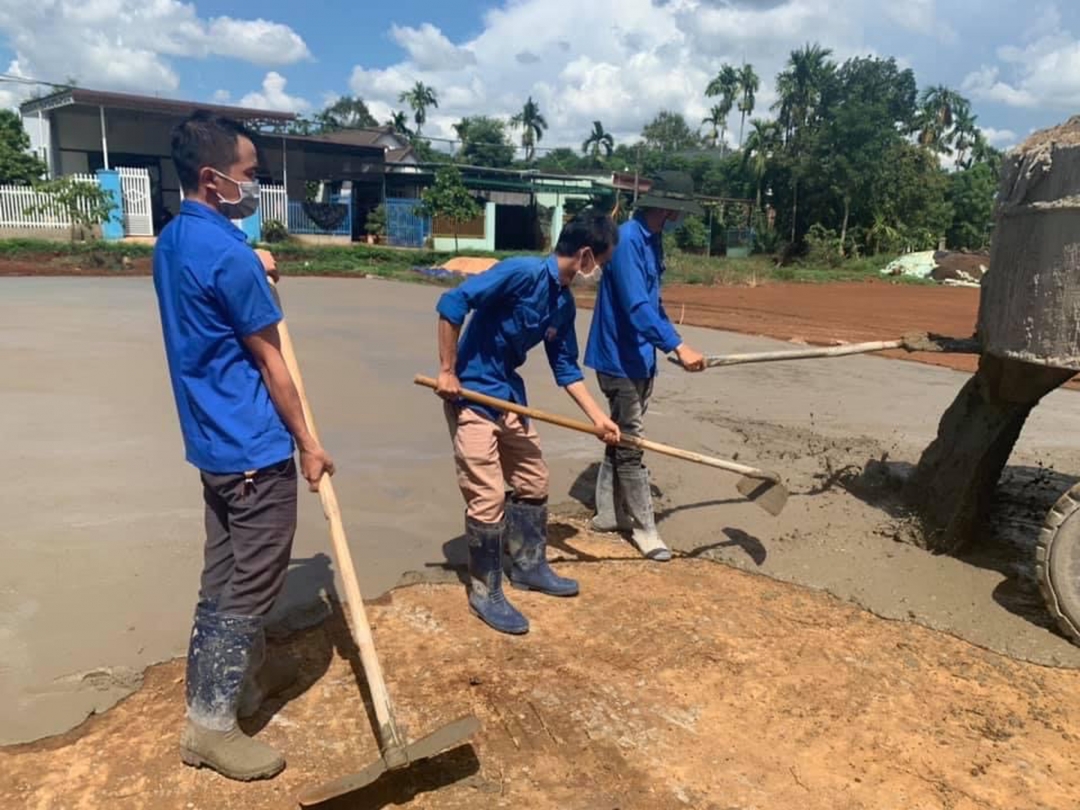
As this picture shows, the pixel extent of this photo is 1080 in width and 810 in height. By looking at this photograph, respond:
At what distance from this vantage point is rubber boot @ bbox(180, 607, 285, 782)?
2.41 meters

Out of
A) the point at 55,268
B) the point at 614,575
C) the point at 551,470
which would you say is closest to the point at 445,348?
the point at 614,575

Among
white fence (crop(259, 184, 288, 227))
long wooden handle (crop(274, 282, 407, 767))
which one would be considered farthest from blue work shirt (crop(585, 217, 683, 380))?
white fence (crop(259, 184, 288, 227))

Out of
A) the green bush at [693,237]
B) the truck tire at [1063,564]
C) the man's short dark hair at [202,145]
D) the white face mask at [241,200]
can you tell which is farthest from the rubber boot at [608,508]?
the green bush at [693,237]

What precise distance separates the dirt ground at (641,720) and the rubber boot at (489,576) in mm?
81

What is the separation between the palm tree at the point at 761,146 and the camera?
40.2 meters

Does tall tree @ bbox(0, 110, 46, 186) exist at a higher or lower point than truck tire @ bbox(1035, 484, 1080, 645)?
higher

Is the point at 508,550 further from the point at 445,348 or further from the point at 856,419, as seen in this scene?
the point at 856,419

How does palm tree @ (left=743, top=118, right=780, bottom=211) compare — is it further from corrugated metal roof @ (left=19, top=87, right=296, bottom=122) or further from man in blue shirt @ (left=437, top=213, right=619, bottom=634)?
man in blue shirt @ (left=437, top=213, right=619, bottom=634)

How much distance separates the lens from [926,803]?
8.00 ft

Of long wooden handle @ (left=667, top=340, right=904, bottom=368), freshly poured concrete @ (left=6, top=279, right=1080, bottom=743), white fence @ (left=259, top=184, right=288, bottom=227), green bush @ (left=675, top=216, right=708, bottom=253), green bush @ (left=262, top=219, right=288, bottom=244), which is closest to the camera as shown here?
freshly poured concrete @ (left=6, top=279, right=1080, bottom=743)

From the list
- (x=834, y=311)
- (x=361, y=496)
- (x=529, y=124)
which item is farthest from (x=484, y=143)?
(x=361, y=496)

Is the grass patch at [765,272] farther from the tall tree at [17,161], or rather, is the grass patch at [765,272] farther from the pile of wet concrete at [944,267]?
the tall tree at [17,161]

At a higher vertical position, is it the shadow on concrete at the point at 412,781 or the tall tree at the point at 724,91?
the tall tree at the point at 724,91

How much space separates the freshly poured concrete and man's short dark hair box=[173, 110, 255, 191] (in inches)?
68.5
